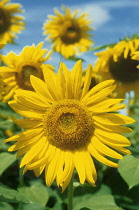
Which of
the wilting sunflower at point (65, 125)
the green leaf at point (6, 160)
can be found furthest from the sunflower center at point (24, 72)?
the wilting sunflower at point (65, 125)

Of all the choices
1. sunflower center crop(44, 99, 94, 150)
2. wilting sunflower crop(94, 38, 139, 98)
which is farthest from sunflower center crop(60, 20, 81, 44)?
sunflower center crop(44, 99, 94, 150)

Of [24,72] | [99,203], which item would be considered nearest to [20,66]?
[24,72]

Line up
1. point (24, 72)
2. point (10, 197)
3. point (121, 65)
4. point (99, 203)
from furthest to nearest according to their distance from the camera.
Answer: point (121, 65) → point (24, 72) → point (99, 203) → point (10, 197)

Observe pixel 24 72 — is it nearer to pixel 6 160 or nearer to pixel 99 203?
pixel 6 160

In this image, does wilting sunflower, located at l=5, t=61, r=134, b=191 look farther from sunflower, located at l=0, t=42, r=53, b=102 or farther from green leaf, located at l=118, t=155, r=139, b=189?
sunflower, located at l=0, t=42, r=53, b=102

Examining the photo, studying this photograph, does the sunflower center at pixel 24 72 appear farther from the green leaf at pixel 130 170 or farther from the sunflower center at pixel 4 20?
the sunflower center at pixel 4 20

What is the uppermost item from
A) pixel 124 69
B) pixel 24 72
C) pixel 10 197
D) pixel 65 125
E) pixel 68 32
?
pixel 68 32
